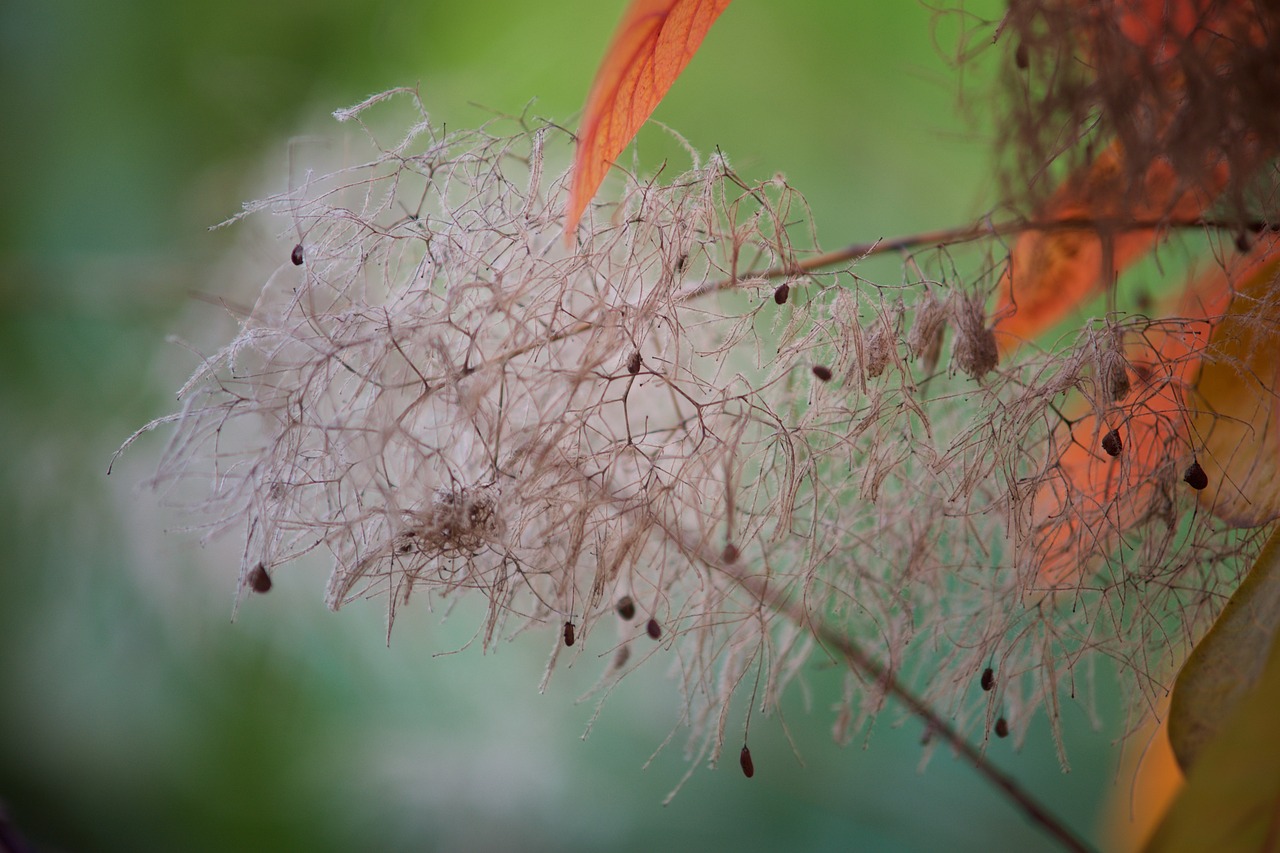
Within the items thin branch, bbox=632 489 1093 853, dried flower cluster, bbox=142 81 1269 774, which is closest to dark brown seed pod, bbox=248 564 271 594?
dried flower cluster, bbox=142 81 1269 774

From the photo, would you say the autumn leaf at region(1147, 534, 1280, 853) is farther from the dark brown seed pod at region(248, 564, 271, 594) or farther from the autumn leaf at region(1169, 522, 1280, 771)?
the dark brown seed pod at region(248, 564, 271, 594)

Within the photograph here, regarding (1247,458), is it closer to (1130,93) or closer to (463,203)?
(1130,93)

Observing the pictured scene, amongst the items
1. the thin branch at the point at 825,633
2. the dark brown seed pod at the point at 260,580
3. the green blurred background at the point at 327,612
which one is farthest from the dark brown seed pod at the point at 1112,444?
the green blurred background at the point at 327,612

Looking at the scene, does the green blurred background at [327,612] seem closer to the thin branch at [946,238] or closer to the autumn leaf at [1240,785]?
the thin branch at [946,238]

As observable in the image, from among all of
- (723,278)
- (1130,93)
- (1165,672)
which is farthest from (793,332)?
(1165,672)

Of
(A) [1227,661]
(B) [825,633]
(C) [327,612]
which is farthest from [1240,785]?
(C) [327,612]

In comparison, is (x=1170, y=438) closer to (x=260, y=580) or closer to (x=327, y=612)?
(x=260, y=580)
